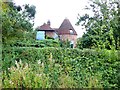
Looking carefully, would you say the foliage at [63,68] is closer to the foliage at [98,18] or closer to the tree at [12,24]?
the tree at [12,24]

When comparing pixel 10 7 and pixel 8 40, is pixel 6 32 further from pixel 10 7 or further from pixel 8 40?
pixel 10 7

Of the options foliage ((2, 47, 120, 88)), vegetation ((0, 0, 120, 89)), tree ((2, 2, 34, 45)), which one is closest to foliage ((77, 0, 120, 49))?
vegetation ((0, 0, 120, 89))

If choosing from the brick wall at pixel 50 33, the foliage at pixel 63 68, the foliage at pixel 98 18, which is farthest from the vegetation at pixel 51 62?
the brick wall at pixel 50 33

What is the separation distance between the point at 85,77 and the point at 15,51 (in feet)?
4.46

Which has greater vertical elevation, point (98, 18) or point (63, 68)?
point (98, 18)

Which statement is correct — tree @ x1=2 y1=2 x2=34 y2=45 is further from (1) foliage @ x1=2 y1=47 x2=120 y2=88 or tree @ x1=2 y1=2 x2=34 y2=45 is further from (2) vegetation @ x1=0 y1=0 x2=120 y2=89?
(1) foliage @ x1=2 y1=47 x2=120 y2=88

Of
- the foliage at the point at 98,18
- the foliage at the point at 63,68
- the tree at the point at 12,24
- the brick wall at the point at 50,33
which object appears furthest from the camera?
the brick wall at the point at 50,33

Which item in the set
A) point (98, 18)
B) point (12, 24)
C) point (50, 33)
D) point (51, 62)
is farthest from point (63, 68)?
point (50, 33)

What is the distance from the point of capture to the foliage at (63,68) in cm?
376

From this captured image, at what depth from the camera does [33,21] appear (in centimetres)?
629

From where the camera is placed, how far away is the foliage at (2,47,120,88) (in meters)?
3.76

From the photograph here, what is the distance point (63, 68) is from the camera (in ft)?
15.2

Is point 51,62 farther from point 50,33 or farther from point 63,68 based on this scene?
point 50,33

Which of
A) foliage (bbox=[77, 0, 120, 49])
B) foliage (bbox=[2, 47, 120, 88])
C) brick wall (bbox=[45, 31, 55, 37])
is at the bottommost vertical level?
foliage (bbox=[2, 47, 120, 88])
